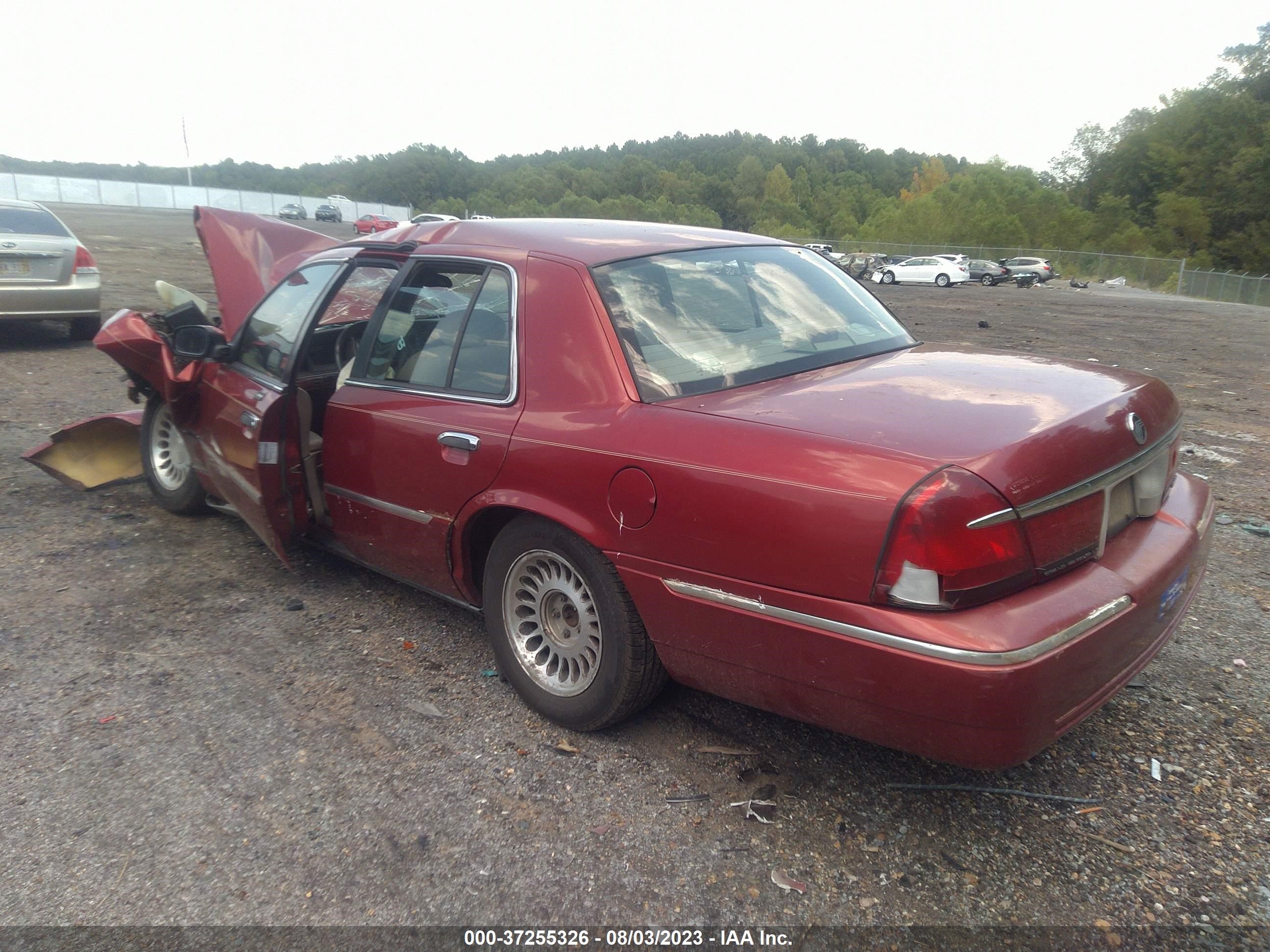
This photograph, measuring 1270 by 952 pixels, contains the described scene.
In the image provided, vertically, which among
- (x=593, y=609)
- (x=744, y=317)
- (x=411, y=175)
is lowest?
(x=593, y=609)

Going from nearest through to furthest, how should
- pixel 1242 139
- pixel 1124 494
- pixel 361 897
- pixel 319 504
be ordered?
1. pixel 361 897
2. pixel 1124 494
3. pixel 319 504
4. pixel 1242 139

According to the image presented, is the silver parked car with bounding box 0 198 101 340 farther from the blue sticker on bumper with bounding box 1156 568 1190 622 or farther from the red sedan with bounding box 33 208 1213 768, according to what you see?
the blue sticker on bumper with bounding box 1156 568 1190 622

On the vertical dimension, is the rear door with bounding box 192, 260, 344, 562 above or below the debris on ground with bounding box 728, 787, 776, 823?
above

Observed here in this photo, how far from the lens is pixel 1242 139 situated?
64.6 metres

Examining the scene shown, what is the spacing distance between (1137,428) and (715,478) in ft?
4.28

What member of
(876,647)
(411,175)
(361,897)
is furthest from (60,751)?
(411,175)

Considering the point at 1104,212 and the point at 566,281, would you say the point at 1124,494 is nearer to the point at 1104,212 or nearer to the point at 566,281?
the point at 566,281

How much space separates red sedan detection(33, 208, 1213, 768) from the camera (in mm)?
2236

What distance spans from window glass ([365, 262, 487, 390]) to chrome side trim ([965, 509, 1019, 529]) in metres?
2.00

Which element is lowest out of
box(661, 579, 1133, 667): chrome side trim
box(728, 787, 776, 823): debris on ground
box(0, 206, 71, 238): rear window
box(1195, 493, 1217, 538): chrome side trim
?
box(728, 787, 776, 823): debris on ground

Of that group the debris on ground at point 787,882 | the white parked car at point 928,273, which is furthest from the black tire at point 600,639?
the white parked car at point 928,273

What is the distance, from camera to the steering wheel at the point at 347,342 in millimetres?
4414

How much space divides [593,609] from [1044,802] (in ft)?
4.89

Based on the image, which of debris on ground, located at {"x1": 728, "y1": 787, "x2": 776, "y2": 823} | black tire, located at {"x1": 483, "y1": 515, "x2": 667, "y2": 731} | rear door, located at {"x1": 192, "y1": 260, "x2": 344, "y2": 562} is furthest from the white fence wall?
debris on ground, located at {"x1": 728, "y1": 787, "x2": 776, "y2": 823}
